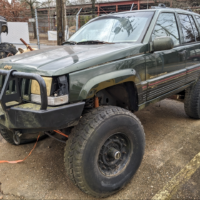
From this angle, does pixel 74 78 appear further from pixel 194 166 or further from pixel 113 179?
pixel 194 166

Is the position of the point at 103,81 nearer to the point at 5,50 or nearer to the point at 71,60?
the point at 71,60

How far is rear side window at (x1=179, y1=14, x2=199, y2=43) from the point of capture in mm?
3463

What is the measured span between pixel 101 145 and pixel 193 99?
2619 millimetres

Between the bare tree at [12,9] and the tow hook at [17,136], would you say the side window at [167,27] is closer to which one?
the tow hook at [17,136]

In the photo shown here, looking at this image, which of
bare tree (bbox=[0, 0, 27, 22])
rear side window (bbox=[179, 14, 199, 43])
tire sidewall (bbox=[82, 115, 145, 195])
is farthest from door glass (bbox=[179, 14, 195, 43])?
bare tree (bbox=[0, 0, 27, 22])

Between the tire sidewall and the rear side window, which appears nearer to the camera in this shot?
the tire sidewall

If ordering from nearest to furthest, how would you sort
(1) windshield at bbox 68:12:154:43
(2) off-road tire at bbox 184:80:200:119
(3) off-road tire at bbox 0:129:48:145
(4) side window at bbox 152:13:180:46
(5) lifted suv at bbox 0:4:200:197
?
1. (5) lifted suv at bbox 0:4:200:197
2. (1) windshield at bbox 68:12:154:43
3. (4) side window at bbox 152:13:180:46
4. (3) off-road tire at bbox 0:129:48:145
5. (2) off-road tire at bbox 184:80:200:119

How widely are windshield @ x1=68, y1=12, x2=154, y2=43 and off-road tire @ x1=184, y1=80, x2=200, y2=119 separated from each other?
71.0 inches

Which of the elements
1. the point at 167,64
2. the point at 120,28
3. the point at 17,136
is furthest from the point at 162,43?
the point at 17,136

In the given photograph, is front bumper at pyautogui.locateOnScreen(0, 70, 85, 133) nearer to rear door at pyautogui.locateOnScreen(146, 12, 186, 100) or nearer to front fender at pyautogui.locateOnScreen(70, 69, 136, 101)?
front fender at pyautogui.locateOnScreen(70, 69, 136, 101)

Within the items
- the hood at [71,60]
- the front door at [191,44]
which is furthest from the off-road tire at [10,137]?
the front door at [191,44]

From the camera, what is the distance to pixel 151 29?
272 cm

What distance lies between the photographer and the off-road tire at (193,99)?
12.7 ft

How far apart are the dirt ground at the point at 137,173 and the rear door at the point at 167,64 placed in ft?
2.92
